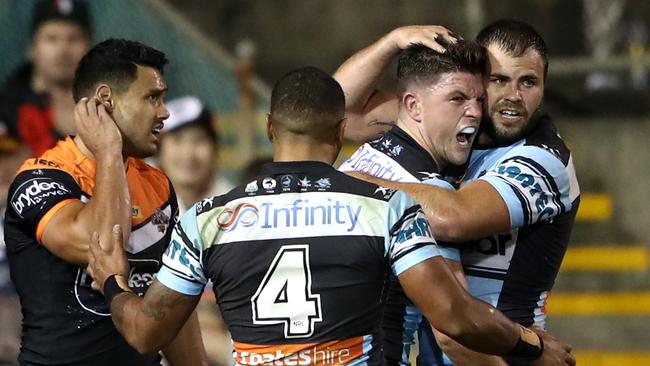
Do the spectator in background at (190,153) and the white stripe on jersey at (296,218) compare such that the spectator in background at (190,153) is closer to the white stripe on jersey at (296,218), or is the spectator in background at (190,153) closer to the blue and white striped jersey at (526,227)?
the blue and white striped jersey at (526,227)

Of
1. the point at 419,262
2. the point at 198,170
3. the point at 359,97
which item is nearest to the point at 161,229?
the point at 359,97

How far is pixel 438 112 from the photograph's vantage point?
190 inches

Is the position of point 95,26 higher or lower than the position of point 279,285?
higher

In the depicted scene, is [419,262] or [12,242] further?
[12,242]

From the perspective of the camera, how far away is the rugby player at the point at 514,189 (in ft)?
15.0

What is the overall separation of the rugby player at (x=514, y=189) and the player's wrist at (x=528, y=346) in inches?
8.8

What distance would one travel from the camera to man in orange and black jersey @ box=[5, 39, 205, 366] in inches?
190

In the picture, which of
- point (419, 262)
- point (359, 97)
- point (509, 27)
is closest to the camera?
point (419, 262)

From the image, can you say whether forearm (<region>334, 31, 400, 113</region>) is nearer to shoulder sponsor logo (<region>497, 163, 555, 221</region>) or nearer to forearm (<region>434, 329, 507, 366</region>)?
shoulder sponsor logo (<region>497, 163, 555, 221</region>)

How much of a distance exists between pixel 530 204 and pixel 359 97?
1302 millimetres

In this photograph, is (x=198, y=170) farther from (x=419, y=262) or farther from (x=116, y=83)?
(x=419, y=262)

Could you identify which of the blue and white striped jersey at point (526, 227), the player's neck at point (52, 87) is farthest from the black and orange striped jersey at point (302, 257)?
the player's neck at point (52, 87)

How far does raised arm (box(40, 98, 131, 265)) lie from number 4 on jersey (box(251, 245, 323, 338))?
0.94 m

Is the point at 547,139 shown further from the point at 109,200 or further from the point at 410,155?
the point at 109,200
